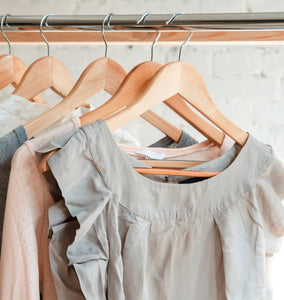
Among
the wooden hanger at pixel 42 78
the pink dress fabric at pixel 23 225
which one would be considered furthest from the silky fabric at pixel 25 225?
the wooden hanger at pixel 42 78

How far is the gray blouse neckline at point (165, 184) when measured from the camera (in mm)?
527

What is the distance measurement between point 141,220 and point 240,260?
17 centimetres

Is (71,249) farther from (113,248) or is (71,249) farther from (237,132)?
(237,132)

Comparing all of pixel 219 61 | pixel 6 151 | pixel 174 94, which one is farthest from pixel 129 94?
pixel 219 61

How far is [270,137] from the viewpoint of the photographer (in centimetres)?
127

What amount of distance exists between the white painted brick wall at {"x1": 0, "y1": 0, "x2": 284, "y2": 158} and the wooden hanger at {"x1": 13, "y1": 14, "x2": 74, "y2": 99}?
497 mm

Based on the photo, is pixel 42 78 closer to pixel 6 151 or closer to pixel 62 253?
pixel 6 151

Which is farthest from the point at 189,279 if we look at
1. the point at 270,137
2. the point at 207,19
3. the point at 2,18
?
the point at 270,137

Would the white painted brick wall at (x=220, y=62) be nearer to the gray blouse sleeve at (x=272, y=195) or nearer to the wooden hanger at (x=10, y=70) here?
the wooden hanger at (x=10, y=70)

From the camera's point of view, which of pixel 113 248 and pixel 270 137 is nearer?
pixel 113 248

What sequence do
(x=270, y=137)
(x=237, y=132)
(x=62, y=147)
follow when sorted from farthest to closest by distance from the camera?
(x=270, y=137) → (x=237, y=132) → (x=62, y=147)

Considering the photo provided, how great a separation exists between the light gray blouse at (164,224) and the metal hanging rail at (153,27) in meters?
0.17

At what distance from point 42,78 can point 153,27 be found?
0.27m

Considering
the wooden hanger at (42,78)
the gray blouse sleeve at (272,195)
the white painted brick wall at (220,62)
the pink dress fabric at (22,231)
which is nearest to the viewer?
the pink dress fabric at (22,231)
